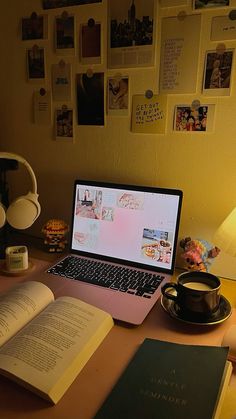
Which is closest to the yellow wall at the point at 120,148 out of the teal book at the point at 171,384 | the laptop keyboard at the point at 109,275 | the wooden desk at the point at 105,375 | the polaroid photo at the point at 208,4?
the polaroid photo at the point at 208,4

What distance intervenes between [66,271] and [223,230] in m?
0.48

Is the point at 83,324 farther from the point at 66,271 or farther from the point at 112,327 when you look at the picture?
the point at 66,271

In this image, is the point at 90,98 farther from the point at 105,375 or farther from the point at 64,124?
the point at 105,375

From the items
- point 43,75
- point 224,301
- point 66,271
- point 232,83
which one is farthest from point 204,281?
point 43,75

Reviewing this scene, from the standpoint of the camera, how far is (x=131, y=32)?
40.8 inches

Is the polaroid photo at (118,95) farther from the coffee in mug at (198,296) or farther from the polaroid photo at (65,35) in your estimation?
the coffee in mug at (198,296)

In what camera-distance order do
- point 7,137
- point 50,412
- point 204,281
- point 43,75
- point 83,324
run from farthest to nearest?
point 7,137
point 43,75
point 204,281
point 83,324
point 50,412

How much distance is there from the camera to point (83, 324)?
75cm

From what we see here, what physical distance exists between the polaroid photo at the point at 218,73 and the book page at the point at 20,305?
717mm

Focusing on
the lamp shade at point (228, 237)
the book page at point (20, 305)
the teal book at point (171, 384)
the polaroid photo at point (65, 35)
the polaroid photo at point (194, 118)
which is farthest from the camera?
the polaroid photo at point (65, 35)

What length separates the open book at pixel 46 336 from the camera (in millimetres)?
607

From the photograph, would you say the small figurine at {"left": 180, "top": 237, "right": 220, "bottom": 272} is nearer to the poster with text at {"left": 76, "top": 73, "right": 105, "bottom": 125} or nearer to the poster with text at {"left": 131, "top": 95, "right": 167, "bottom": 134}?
the poster with text at {"left": 131, "top": 95, "right": 167, "bottom": 134}

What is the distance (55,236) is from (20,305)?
41 centimetres

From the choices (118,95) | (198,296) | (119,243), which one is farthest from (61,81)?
(198,296)
